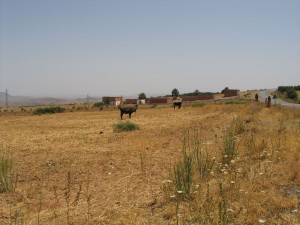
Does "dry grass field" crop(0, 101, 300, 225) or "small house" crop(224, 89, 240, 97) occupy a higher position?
"small house" crop(224, 89, 240, 97)

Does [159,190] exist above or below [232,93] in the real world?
below

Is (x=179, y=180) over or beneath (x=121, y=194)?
over

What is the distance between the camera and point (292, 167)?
A: 6.30 m

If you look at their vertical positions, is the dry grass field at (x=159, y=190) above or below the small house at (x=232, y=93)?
below

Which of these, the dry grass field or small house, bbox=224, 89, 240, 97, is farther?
small house, bbox=224, 89, 240, 97

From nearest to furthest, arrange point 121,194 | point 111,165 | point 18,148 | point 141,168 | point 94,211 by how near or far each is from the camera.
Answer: point 94,211 → point 121,194 → point 141,168 → point 111,165 → point 18,148

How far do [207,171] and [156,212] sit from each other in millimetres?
1916

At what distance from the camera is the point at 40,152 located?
413 inches

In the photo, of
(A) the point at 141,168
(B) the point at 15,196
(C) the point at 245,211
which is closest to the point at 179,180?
(C) the point at 245,211

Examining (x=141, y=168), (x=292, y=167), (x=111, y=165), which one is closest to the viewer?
(x=292, y=167)

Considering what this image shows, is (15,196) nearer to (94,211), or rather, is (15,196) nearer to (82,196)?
(82,196)

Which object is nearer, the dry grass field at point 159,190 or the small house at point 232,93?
the dry grass field at point 159,190

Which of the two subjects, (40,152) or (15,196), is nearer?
(15,196)

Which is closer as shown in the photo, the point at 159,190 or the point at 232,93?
the point at 159,190
